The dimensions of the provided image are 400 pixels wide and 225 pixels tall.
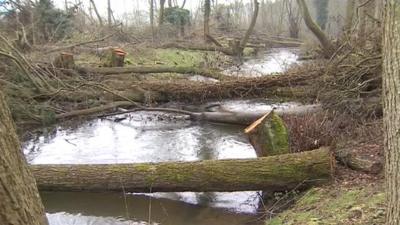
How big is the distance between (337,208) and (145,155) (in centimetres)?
422

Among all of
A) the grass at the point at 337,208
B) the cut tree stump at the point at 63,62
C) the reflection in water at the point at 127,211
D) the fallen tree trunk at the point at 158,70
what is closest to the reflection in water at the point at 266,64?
the fallen tree trunk at the point at 158,70

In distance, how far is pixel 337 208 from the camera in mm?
4613

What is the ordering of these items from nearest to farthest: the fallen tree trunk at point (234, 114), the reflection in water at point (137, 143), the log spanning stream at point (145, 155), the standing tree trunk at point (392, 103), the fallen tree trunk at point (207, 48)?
Result: the standing tree trunk at point (392, 103)
the log spanning stream at point (145, 155)
the reflection in water at point (137, 143)
the fallen tree trunk at point (234, 114)
the fallen tree trunk at point (207, 48)

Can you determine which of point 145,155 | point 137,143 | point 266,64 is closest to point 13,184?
point 145,155

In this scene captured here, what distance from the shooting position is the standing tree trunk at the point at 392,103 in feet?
8.13

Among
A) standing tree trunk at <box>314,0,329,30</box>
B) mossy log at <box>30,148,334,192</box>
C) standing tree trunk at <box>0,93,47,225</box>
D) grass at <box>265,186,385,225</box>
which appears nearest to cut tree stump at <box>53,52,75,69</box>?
mossy log at <box>30,148,334,192</box>

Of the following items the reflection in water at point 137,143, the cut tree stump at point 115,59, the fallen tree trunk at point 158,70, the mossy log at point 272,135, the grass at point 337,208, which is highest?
the cut tree stump at point 115,59

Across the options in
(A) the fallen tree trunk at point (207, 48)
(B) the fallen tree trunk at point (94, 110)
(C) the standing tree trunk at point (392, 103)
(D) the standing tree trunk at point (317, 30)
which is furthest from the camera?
(A) the fallen tree trunk at point (207, 48)

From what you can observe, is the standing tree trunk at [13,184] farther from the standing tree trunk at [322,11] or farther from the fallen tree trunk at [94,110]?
the standing tree trunk at [322,11]

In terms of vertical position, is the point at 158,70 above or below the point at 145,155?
above

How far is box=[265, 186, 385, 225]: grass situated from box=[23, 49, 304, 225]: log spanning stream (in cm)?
65

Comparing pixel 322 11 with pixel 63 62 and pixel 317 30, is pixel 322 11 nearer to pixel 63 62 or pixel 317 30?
pixel 317 30

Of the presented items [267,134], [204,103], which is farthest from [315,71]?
[267,134]

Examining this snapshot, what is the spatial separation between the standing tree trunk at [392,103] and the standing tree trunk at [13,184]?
1.98 m
